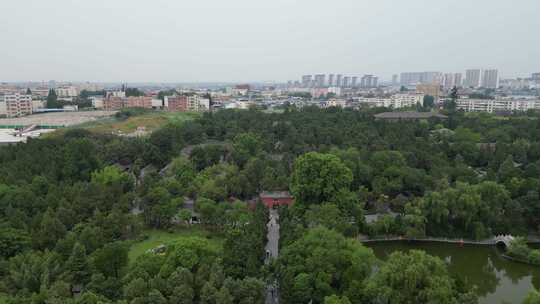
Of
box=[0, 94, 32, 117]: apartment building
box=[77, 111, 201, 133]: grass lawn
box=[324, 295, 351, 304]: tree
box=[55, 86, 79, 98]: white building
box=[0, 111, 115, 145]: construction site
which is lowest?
box=[324, 295, 351, 304]: tree

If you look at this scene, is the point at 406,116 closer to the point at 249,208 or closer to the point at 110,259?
the point at 249,208

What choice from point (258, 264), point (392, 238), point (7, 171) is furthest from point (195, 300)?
point (7, 171)

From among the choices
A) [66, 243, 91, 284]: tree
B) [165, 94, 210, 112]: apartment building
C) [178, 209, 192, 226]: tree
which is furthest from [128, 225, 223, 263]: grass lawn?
[165, 94, 210, 112]: apartment building

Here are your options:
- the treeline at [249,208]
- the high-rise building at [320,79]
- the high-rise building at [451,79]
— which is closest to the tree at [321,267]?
the treeline at [249,208]

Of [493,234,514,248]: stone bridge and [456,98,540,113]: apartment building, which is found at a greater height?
[456,98,540,113]: apartment building

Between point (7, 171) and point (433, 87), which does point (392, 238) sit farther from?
point (433, 87)

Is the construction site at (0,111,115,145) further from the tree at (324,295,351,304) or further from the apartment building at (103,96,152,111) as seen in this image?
the tree at (324,295,351,304)

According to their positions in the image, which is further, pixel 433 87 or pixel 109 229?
pixel 433 87
